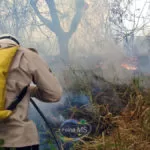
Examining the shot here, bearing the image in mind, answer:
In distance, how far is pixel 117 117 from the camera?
3535 millimetres

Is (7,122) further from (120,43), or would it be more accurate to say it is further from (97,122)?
(120,43)

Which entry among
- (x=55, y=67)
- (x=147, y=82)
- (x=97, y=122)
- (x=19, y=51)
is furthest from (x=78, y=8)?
(x=19, y=51)

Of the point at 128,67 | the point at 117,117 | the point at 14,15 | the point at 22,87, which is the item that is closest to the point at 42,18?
the point at 14,15

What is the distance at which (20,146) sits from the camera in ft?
5.68

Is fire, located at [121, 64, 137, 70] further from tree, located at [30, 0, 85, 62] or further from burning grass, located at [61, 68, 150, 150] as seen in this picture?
tree, located at [30, 0, 85, 62]

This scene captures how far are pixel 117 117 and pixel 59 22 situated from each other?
3027 millimetres

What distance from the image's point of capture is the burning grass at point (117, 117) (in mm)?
2938

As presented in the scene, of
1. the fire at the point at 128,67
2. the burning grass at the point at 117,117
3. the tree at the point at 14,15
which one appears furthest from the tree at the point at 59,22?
the burning grass at the point at 117,117

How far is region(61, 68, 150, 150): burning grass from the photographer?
9.64ft

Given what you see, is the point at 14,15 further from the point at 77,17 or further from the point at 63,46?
the point at 77,17

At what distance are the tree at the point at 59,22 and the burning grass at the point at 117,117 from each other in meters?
1.65

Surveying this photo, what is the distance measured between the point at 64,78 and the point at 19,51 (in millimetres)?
2891

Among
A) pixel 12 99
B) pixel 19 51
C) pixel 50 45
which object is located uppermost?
pixel 19 51

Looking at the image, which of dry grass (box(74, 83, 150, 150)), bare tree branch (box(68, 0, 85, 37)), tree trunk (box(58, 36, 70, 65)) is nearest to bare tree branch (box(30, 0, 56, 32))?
tree trunk (box(58, 36, 70, 65))
